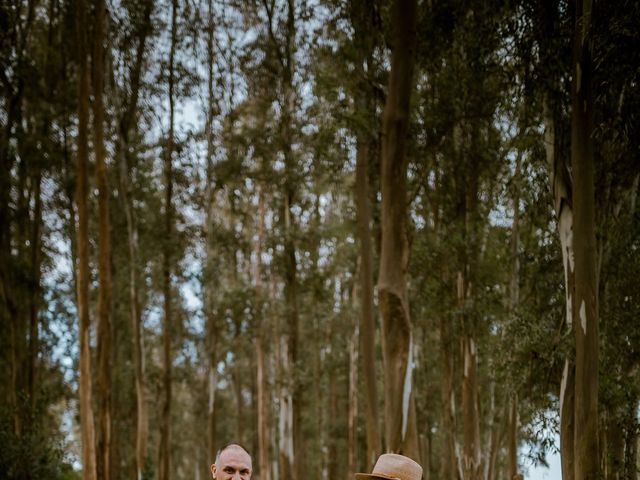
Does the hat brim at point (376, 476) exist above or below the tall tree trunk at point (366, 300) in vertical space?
below

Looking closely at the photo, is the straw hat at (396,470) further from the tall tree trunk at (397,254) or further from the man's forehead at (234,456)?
the tall tree trunk at (397,254)

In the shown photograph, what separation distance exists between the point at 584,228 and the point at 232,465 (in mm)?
6870

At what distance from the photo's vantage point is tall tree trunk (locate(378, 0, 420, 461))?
1226 centimetres

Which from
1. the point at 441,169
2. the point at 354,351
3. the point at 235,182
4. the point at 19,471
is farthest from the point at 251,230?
the point at 19,471

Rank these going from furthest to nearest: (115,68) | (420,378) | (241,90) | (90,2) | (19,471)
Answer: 1. (420,378)
2. (241,90)
3. (115,68)
4. (90,2)
5. (19,471)

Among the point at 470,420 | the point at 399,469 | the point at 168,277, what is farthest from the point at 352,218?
the point at 399,469

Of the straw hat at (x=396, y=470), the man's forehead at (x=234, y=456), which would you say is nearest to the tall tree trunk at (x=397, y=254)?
the straw hat at (x=396, y=470)

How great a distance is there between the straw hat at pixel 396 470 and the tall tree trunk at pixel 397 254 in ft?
26.6

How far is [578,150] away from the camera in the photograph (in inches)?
377

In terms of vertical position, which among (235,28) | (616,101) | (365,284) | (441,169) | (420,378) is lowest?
(420,378)

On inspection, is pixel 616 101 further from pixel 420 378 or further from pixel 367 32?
pixel 420 378

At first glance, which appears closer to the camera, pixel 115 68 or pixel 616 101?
pixel 616 101

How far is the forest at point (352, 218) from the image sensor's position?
454 inches

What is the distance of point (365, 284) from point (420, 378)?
41.1ft
